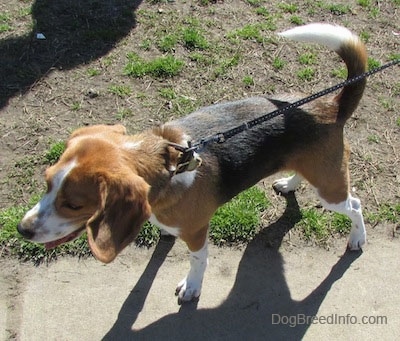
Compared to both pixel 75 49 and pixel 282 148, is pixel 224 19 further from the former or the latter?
pixel 282 148

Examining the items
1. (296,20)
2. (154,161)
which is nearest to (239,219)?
(154,161)

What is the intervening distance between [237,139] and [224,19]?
3447 mm

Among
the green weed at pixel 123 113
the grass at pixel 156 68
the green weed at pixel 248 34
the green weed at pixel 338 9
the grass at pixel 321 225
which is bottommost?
the grass at pixel 321 225

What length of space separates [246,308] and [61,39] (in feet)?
13.0

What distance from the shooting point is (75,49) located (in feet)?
19.4

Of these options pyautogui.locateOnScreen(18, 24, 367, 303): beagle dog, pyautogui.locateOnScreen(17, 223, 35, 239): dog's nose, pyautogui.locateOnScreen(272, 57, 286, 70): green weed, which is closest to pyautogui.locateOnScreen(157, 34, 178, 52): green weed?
pyautogui.locateOnScreen(272, 57, 286, 70): green weed

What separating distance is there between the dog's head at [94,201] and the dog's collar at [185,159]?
0.40 meters

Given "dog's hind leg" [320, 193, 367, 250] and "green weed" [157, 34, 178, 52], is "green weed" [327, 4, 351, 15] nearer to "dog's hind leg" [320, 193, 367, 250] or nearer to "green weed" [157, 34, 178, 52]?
"green weed" [157, 34, 178, 52]

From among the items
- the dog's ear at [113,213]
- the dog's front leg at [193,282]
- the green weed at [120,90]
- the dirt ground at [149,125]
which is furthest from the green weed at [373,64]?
the dog's ear at [113,213]

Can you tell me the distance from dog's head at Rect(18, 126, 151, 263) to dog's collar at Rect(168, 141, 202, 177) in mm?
405

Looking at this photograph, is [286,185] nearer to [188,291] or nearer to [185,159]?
[188,291]

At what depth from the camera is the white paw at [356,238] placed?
427 centimetres

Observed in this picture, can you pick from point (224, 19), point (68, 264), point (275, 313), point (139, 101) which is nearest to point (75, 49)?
point (139, 101)

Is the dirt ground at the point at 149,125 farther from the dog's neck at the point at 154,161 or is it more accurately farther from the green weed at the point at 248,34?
the dog's neck at the point at 154,161
